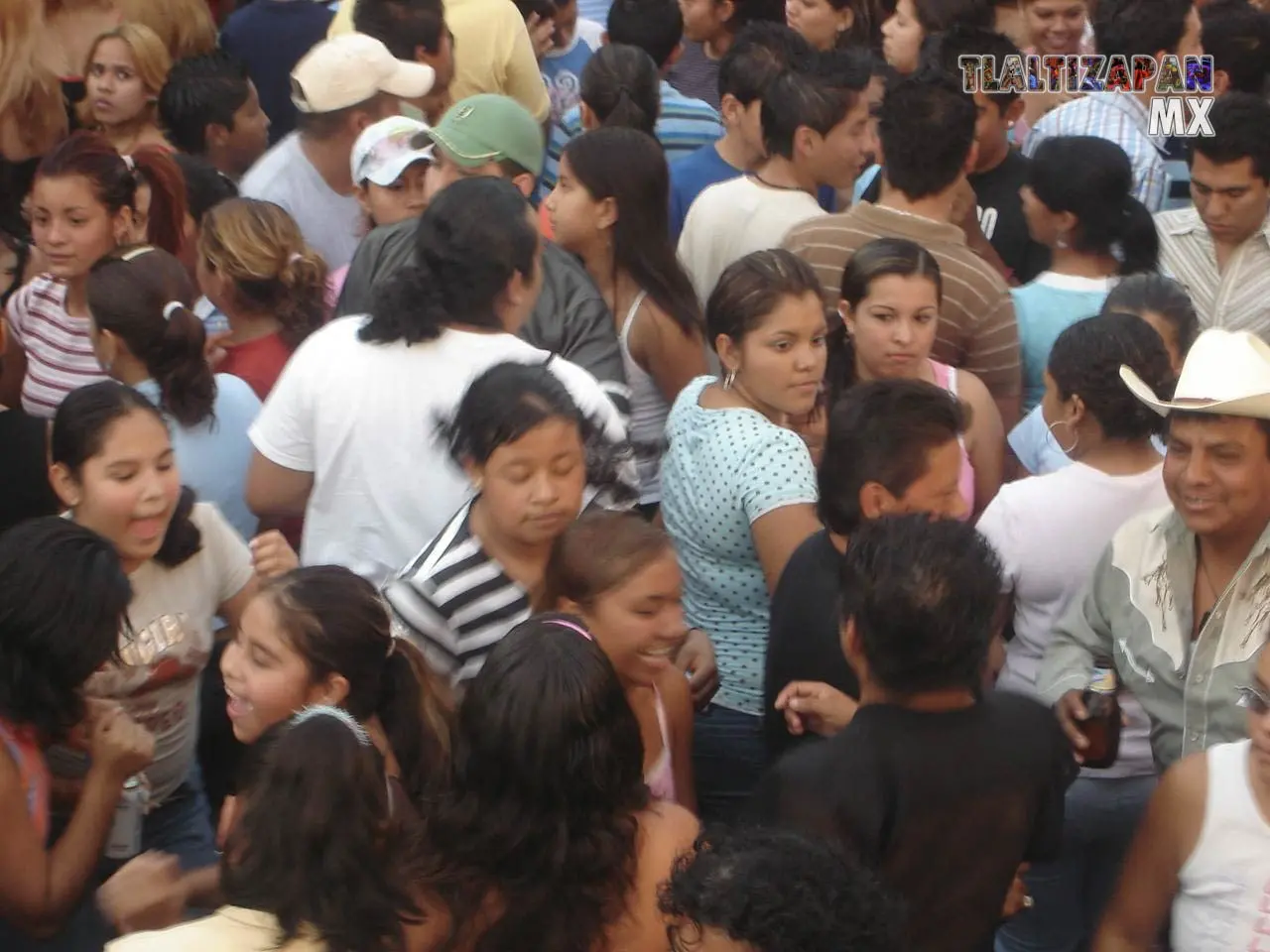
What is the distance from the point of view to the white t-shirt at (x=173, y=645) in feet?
9.62

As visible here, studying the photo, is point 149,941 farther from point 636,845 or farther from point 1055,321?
point 1055,321

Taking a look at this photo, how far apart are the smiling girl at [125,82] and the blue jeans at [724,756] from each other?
3207mm

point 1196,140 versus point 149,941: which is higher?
point 1196,140

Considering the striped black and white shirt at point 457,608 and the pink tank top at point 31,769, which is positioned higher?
A: the striped black and white shirt at point 457,608

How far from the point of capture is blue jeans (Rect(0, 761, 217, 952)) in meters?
2.61

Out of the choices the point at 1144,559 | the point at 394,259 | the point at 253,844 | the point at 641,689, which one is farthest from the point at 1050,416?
the point at 253,844

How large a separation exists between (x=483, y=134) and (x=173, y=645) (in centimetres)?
176

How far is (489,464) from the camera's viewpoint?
2836 mm

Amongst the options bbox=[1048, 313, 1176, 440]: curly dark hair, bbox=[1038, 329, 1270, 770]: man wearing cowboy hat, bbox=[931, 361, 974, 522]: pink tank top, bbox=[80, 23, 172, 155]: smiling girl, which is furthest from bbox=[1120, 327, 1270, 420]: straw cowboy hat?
bbox=[80, 23, 172, 155]: smiling girl

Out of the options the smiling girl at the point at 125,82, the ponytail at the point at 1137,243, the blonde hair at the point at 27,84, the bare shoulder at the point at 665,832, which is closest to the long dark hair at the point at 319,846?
the bare shoulder at the point at 665,832

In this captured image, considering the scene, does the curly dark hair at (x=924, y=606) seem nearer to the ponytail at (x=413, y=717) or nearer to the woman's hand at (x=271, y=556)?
the ponytail at (x=413, y=717)

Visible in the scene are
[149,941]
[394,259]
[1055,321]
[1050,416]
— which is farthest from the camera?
[1055,321]

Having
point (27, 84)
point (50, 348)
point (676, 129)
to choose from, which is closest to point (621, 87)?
point (676, 129)

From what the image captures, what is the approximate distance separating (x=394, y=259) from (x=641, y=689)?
1.51m
